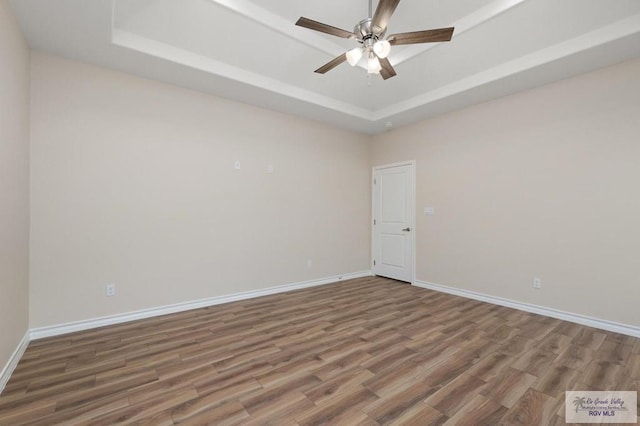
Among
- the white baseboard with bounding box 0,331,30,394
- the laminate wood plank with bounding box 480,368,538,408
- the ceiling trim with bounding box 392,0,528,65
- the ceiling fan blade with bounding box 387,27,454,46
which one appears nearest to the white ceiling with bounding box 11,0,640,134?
the ceiling trim with bounding box 392,0,528,65

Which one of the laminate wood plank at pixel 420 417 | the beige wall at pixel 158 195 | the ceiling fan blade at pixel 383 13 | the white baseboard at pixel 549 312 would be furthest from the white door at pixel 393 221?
the laminate wood plank at pixel 420 417

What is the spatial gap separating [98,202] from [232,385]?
2.50 metres

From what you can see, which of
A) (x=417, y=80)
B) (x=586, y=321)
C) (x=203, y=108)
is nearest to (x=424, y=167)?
(x=417, y=80)

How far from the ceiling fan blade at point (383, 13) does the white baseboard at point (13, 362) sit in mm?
3786

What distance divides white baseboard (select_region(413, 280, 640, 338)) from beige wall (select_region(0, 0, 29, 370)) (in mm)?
4978

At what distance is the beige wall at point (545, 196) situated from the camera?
297 cm

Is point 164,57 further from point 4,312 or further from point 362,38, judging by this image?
Result: point 4,312

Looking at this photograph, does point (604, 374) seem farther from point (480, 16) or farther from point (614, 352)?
point (480, 16)

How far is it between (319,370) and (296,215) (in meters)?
2.79

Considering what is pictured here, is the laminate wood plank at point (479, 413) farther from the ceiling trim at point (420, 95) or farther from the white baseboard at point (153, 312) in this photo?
the ceiling trim at point (420, 95)

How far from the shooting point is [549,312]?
3.43 m

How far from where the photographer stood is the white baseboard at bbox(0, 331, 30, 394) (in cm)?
201

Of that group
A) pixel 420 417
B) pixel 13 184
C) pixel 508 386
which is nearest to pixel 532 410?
pixel 508 386

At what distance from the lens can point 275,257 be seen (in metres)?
4.45
